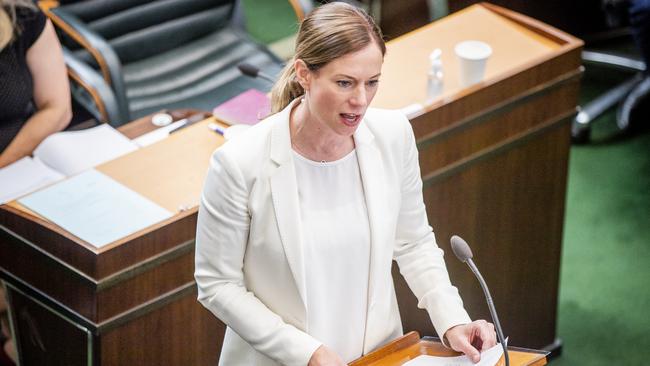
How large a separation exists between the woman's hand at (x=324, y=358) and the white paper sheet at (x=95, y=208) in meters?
0.69

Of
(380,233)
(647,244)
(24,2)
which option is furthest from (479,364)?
(647,244)

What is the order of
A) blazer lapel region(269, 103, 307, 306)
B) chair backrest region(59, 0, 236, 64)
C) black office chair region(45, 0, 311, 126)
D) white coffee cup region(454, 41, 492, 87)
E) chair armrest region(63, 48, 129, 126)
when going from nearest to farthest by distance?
blazer lapel region(269, 103, 307, 306) < white coffee cup region(454, 41, 492, 87) < chair armrest region(63, 48, 129, 126) < black office chair region(45, 0, 311, 126) < chair backrest region(59, 0, 236, 64)

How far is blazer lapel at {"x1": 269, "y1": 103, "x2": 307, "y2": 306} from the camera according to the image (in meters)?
1.94

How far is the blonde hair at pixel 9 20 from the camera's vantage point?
3.20 metres

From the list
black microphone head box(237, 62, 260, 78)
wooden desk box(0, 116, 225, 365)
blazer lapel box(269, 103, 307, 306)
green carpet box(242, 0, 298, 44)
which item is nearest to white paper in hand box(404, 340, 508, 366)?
blazer lapel box(269, 103, 307, 306)

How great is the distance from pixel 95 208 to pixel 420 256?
855 millimetres

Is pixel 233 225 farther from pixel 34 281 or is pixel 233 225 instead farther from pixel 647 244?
pixel 647 244

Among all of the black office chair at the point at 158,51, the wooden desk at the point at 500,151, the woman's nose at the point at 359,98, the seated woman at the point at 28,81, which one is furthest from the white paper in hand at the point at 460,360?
the black office chair at the point at 158,51

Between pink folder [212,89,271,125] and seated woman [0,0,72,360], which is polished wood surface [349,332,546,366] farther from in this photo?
seated woman [0,0,72,360]

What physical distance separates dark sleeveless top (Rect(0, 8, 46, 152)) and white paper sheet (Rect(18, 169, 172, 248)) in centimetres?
72

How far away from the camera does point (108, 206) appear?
8.50 ft

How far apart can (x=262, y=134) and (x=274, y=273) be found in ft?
0.82

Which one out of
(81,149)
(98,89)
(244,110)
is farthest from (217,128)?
(98,89)

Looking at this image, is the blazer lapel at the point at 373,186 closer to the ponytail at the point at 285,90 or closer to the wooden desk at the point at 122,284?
the ponytail at the point at 285,90
